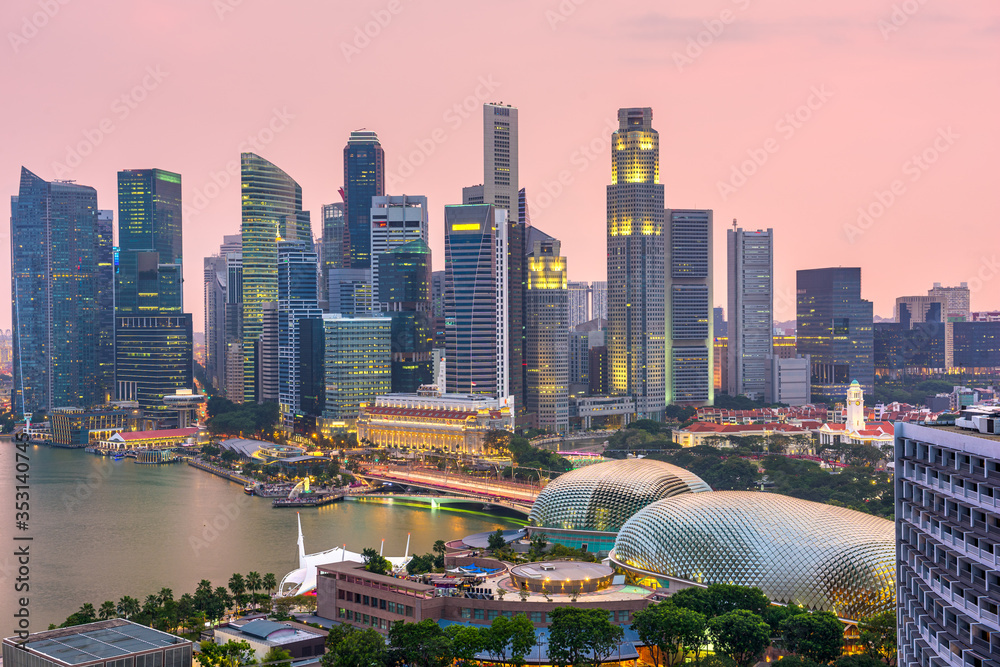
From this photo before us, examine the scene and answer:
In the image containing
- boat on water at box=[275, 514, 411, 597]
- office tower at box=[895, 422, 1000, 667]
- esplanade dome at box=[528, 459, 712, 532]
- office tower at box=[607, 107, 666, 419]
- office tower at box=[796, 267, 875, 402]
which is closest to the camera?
office tower at box=[895, 422, 1000, 667]

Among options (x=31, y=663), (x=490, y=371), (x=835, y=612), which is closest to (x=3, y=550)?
(x=31, y=663)

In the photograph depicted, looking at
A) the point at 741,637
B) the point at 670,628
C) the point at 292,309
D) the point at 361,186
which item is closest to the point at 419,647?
the point at 670,628

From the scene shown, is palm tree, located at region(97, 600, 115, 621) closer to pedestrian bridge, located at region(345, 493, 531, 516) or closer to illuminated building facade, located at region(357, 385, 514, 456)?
pedestrian bridge, located at region(345, 493, 531, 516)

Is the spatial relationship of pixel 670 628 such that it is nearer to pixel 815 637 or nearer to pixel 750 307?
pixel 815 637

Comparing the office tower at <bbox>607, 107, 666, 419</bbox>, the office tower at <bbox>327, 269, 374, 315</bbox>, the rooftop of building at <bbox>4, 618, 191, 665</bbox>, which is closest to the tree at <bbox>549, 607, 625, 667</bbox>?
the rooftop of building at <bbox>4, 618, 191, 665</bbox>

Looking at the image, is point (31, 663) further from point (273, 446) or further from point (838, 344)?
point (838, 344)

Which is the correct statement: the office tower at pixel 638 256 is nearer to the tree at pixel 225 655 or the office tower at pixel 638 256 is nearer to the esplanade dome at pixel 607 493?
the esplanade dome at pixel 607 493
